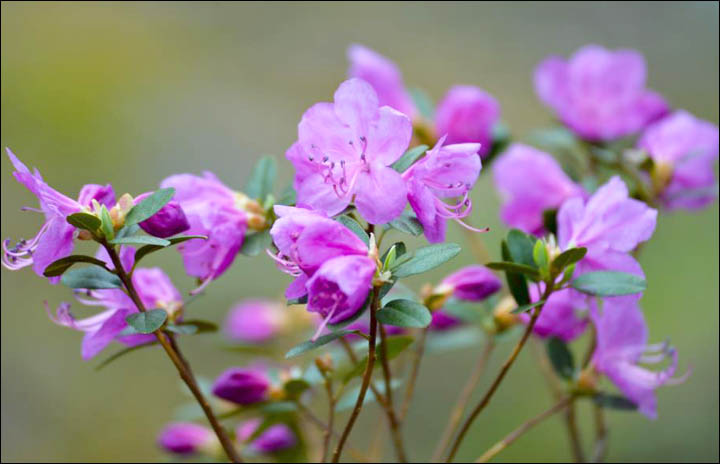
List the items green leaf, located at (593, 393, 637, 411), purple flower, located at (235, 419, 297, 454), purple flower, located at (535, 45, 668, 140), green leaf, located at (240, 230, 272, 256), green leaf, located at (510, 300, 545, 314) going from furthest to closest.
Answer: purple flower, located at (535, 45, 668, 140)
purple flower, located at (235, 419, 297, 454)
green leaf, located at (593, 393, 637, 411)
green leaf, located at (240, 230, 272, 256)
green leaf, located at (510, 300, 545, 314)

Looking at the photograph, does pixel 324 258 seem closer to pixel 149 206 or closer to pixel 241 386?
pixel 149 206

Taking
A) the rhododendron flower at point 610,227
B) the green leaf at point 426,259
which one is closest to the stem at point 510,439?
the rhododendron flower at point 610,227

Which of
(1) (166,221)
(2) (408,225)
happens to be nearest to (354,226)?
(2) (408,225)

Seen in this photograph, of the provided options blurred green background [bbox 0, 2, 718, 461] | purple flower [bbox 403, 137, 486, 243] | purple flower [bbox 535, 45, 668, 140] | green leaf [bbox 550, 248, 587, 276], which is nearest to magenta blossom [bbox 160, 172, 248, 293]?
purple flower [bbox 403, 137, 486, 243]

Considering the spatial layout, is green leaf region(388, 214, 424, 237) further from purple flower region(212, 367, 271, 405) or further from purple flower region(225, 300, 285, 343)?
purple flower region(225, 300, 285, 343)

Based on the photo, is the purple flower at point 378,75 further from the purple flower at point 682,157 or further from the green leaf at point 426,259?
the green leaf at point 426,259
